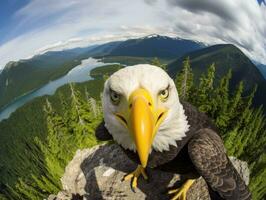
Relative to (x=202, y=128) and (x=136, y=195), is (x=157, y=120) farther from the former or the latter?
(x=136, y=195)

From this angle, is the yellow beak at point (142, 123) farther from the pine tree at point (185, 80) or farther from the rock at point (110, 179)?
the pine tree at point (185, 80)

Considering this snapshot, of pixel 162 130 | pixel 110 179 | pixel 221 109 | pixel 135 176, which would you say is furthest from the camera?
pixel 221 109

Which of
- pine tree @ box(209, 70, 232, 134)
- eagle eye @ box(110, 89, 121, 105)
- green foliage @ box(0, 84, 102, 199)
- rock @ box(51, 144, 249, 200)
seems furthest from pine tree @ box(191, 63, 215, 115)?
eagle eye @ box(110, 89, 121, 105)

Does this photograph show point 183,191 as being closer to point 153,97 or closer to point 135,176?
point 135,176

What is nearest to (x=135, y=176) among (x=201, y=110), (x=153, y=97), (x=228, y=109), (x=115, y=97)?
(x=115, y=97)

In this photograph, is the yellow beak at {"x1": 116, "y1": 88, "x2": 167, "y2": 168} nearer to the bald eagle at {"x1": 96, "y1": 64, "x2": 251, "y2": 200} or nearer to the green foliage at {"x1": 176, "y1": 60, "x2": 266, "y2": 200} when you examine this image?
the bald eagle at {"x1": 96, "y1": 64, "x2": 251, "y2": 200}

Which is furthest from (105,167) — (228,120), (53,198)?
(228,120)

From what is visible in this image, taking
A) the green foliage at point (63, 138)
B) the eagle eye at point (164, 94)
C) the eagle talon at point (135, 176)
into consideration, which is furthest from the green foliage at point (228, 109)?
the eagle eye at point (164, 94)
